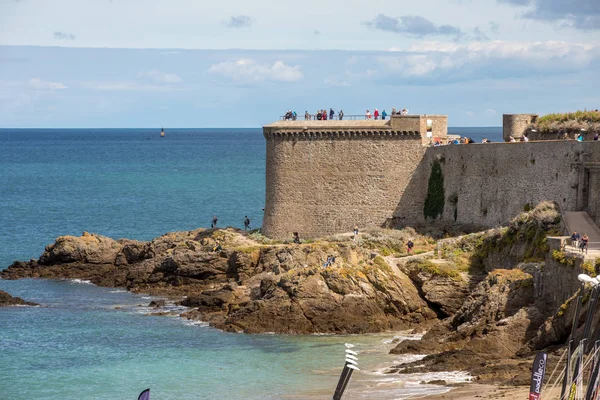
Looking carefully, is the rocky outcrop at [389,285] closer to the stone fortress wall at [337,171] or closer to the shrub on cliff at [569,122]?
the stone fortress wall at [337,171]

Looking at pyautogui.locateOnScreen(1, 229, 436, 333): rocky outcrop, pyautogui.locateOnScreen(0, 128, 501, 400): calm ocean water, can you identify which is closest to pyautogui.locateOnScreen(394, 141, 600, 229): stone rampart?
pyautogui.locateOnScreen(1, 229, 436, 333): rocky outcrop

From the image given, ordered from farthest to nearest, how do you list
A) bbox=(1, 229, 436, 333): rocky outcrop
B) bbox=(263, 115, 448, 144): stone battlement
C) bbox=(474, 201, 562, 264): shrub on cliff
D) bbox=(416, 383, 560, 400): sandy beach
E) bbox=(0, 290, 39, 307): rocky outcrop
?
bbox=(263, 115, 448, 144): stone battlement, bbox=(0, 290, 39, 307): rocky outcrop, bbox=(1, 229, 436, 333): rocky outcrop, bbox=(474, 201, 562, 264): shrub on cliff, bbox=(416, 383, 560, 400): sandy beach

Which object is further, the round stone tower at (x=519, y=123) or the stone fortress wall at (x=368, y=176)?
the round stone tower at (x=519, y=123)

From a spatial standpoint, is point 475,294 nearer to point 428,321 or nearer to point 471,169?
point 428,321

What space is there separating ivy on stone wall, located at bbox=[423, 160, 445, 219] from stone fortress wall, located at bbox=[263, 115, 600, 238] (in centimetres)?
5

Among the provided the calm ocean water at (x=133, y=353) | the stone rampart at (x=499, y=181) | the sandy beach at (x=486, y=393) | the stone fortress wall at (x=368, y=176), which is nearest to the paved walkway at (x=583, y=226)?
the stone rampart at (x=499, y=181)

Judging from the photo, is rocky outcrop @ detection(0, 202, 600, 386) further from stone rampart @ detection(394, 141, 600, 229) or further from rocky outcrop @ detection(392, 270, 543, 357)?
stone rampart @ detection(394, 141, 600, 229)

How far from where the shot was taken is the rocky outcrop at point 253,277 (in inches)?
1566

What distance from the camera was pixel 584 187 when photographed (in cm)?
3966

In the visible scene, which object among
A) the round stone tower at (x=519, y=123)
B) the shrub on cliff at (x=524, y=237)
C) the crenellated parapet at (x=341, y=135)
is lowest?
the shrub on cliff at (x=524, y=237)

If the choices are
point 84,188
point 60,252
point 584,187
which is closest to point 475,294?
point 584,187

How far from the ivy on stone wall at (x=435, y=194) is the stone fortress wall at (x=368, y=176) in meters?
0.05

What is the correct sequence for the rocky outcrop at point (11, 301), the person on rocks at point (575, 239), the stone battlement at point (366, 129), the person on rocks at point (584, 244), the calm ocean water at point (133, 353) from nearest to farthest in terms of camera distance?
1. the calm ocean water at point (133, 353)
2. the person on rocks at point (584, 244)
3. the person on rocks at point (575, 239)
4. the rocky outcrop at point (11, 301)
5. the stone battlement at point (366, 129)

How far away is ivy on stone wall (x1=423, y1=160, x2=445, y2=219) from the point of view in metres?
48.4
